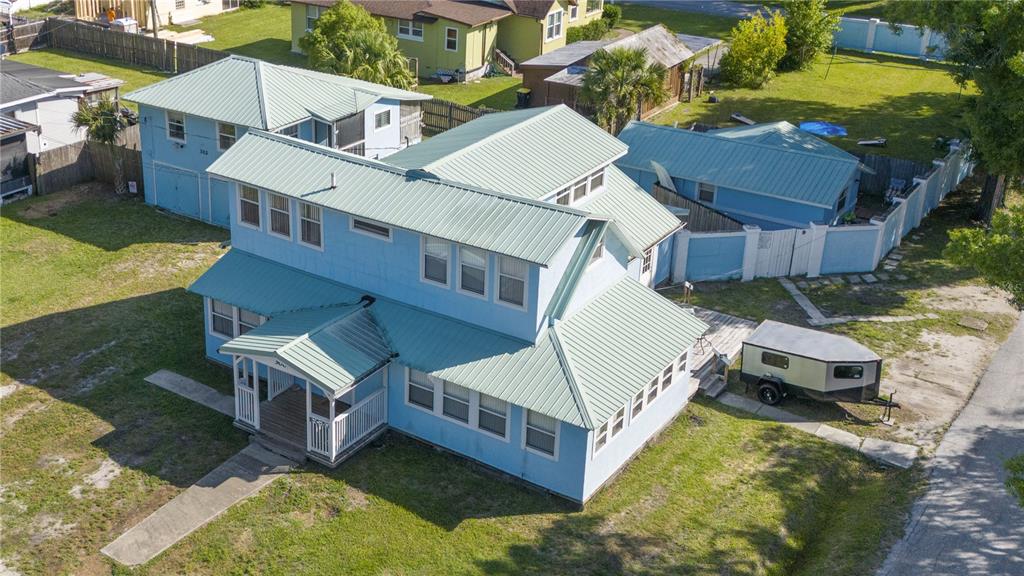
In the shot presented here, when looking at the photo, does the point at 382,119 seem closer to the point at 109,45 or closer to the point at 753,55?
the point at 753,55

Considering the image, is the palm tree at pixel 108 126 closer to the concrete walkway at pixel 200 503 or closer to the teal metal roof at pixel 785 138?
the concrete walkway at pixel 200 503

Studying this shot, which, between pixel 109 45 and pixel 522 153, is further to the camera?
pixel 109 45

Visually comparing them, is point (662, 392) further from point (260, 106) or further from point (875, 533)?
point (260, 106)

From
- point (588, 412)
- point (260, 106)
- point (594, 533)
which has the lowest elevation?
point (594, 533)

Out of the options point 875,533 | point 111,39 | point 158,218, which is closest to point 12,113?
point 158,218

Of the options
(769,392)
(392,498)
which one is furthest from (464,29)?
(392,498)

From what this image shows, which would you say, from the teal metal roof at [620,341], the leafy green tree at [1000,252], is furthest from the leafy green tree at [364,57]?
the leafy green tree at [1000,252]
